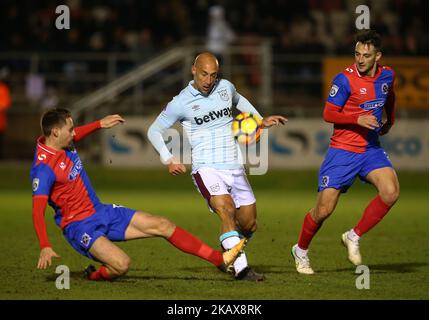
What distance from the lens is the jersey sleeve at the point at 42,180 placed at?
26.8 ft

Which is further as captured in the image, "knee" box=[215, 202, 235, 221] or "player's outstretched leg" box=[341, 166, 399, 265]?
"player's outstretched leg" box=[341, 166, 399, 265]

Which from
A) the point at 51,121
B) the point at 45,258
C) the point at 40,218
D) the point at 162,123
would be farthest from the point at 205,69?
the point at 45,258

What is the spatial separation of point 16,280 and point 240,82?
43.0 ft

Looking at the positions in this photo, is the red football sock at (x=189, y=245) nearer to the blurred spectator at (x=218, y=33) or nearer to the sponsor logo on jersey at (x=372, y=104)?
the sponsor logo on jersey at (x=372, y=104)

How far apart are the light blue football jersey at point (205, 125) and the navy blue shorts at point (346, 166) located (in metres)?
0.84

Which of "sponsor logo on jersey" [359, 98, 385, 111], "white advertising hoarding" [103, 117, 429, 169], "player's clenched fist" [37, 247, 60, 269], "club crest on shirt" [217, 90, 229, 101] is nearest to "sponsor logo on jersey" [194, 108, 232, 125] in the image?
"club crest on shirt" [217, 90, 229, 101]

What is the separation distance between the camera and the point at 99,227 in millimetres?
8539

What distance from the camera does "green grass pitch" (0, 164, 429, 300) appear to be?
8039 millimetres

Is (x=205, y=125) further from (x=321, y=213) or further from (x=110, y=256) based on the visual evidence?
(x=110, y=256)

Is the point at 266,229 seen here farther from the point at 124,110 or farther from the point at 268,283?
the point at 124,110

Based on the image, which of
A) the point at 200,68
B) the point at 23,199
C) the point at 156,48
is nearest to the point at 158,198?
the point at 23,199

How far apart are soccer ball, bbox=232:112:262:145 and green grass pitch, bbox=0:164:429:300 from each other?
4.29 ft

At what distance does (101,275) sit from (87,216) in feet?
1.78

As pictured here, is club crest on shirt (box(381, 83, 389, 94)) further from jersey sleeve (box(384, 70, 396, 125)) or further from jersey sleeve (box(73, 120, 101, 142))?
jersey sleeve (box(73, 120, 101, 142))
